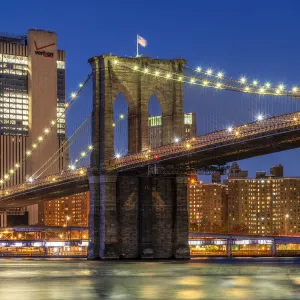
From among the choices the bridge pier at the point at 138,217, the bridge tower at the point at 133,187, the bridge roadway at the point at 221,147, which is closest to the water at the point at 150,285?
the bridge roadway at the point at 221,147

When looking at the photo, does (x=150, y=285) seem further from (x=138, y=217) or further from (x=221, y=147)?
(x=138, y=217)

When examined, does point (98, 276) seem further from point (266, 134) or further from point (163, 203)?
point (163, 203)

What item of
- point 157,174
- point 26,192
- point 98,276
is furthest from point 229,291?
point 26,192

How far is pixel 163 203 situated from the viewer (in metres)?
84.5

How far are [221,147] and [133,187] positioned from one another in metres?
15.7

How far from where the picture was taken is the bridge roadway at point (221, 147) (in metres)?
64.4

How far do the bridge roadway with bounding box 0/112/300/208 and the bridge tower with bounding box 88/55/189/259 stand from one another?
6.46 ft

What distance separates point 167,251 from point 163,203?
4.13m

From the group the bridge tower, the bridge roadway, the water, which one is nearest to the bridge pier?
the bridge tower

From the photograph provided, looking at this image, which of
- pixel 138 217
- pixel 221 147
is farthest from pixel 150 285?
pixel 138 217

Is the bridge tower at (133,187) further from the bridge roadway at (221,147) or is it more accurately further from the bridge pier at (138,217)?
the bridge roadway at (221,147)

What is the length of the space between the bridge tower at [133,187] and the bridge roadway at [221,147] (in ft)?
6.46

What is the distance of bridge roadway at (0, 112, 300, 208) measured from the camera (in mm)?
64375

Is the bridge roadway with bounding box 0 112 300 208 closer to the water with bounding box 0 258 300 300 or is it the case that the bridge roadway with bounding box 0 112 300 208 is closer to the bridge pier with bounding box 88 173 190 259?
the bridge pier with bounding box 88 173 190 259
